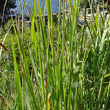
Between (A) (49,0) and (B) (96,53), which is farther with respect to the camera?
(B) (96,53)

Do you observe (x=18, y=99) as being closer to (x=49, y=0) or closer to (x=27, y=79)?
(x=27, y=79)

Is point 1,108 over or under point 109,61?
under

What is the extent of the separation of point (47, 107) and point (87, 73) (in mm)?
334

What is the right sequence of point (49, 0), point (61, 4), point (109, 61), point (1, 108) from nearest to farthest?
point (49, 0), point (61, 4), point (109, 61), point (1, 108)

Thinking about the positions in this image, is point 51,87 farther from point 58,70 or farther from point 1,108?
point 1,108

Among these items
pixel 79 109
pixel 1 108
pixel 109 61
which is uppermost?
pixel 109 61

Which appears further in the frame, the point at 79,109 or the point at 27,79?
the point at 79,109

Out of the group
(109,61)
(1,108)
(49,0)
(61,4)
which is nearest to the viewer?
(49,0)

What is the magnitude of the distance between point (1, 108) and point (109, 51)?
0.60 metres

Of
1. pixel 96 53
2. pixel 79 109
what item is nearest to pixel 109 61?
pixel 96 53

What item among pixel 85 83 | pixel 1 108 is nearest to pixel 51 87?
pixel 85 83

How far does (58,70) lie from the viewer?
0.55 meters

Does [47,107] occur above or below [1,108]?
above

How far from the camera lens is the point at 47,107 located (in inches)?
21.0
